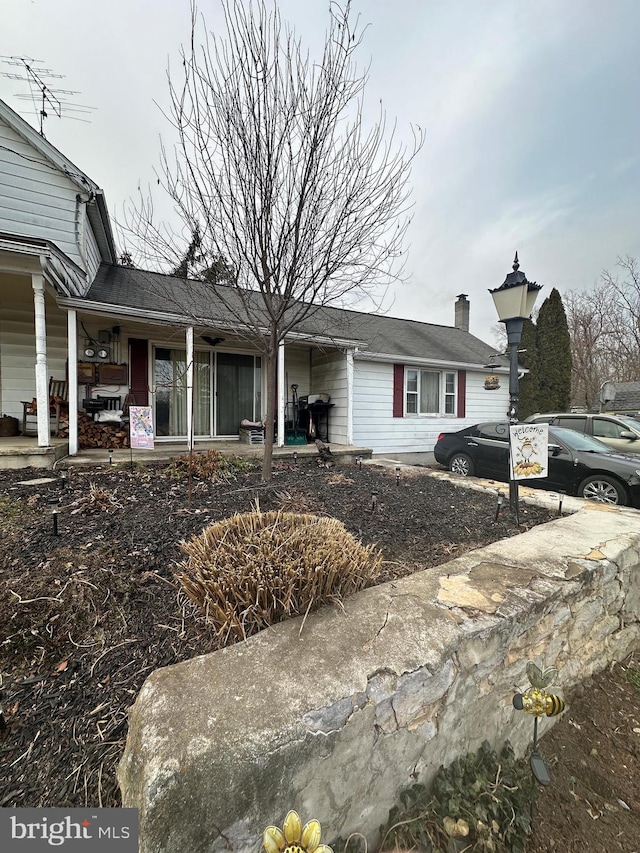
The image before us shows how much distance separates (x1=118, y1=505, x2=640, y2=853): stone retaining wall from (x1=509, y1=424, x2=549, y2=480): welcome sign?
5.59 ft

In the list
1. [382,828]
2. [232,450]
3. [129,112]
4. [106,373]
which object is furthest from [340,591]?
[106,373]

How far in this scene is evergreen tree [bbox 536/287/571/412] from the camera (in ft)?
44.3

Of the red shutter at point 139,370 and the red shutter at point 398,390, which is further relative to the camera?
the red shutter at point 398,390

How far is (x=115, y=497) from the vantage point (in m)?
3.75

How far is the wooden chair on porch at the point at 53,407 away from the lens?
21.3 feet

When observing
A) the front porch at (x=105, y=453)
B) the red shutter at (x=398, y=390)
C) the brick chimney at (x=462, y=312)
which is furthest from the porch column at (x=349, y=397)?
the brick chimney at (x=462, y=312)

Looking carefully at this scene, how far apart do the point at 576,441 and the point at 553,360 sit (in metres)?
9.22

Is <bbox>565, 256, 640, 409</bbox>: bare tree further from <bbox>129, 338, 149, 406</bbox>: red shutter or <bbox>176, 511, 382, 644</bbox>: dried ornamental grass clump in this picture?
<bbox>176, 511, 382, 644</bbox>: dried ornamental grass clump

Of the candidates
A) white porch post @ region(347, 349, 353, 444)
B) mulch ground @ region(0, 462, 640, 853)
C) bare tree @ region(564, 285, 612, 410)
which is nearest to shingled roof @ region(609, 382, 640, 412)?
bare tree @ region(564, 285, 612, 410)

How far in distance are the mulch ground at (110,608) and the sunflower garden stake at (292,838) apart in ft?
2.01

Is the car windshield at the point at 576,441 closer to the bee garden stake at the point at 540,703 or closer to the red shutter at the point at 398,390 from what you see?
the red shutter at the point at 398,390

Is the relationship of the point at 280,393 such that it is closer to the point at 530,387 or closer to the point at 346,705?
the point at 346,705

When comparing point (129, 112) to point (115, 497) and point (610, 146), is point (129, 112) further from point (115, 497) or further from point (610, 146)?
point (610, 146)

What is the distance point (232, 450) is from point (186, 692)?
541 cm
